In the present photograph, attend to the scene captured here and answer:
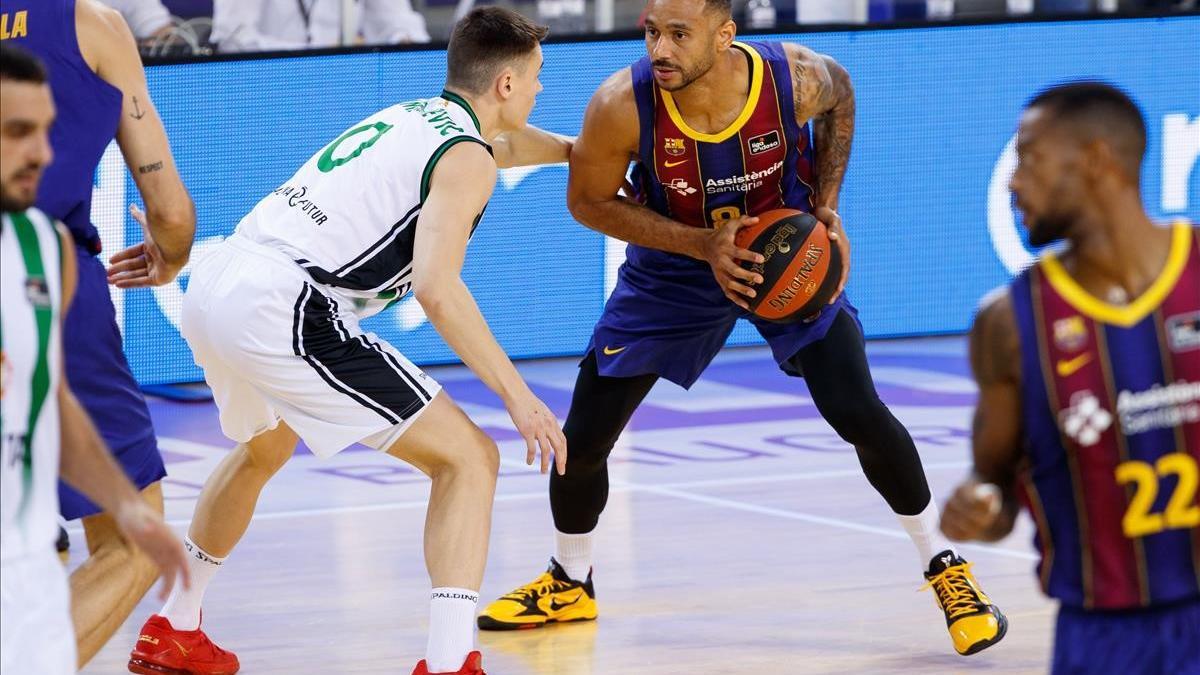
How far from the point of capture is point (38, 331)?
3035 millimetres

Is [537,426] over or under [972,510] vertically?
under

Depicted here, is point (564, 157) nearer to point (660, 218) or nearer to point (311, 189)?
point (660, 218)

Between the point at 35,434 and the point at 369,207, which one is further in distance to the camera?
the point at 369,207

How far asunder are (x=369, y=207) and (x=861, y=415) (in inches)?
61.1

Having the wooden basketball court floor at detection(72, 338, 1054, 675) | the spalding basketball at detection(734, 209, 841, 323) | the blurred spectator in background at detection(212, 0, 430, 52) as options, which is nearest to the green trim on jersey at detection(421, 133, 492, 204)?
the spalding basketball at detection(734, 209, 841, 323)

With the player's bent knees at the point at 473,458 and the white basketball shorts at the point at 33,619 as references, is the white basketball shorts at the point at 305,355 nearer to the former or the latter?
the player's bent knees at the point at 473,458

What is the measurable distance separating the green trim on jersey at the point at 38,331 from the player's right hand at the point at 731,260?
2721 millimetres

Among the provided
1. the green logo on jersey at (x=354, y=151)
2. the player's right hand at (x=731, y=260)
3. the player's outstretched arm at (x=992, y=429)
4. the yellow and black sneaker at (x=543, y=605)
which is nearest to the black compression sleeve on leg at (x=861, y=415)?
the player's right hand at (x=731, y=260)

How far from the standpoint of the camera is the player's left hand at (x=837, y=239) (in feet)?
18.4

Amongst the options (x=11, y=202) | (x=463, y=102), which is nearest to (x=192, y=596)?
(x=463, y=102)

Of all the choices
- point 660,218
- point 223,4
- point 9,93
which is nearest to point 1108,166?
point 9,93

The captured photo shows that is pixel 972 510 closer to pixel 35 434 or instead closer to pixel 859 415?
pixel 35 434

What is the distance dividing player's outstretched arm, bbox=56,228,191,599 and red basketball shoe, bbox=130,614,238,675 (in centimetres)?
219

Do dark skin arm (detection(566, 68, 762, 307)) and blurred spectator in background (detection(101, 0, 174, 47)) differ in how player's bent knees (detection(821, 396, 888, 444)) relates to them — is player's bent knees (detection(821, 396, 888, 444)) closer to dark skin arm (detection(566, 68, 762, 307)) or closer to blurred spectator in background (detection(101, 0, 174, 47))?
dark skin arm (detection(566, 68, 762, 307))
